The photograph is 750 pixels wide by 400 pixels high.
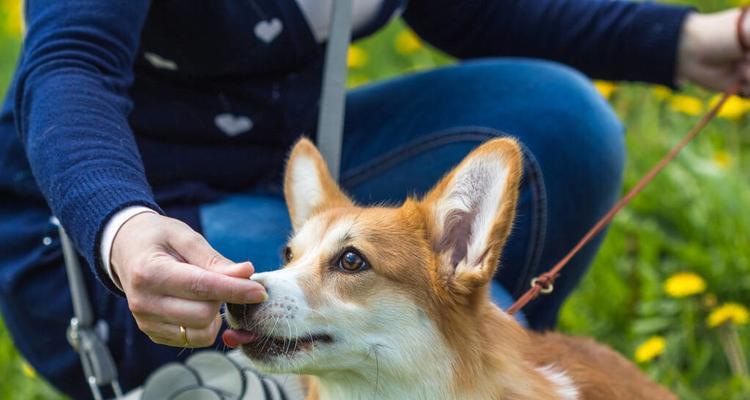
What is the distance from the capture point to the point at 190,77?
2.20m

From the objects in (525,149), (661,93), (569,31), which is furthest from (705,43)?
(661,93)

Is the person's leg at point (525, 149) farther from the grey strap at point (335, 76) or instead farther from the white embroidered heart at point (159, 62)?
the white embroidered heart at point (159, 62)

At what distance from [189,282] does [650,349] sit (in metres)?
1.69

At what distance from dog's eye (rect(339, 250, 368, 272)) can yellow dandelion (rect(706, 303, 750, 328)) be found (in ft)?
4.39

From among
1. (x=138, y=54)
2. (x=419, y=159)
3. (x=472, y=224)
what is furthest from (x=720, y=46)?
(x=138, y=54)

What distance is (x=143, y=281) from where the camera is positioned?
1351 mm

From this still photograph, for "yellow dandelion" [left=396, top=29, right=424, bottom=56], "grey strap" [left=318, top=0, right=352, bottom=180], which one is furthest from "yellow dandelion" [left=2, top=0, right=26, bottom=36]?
"grey strap" [left=318, top=0, right=352, bottom=180]

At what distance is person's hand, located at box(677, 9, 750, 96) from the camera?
2.37 m

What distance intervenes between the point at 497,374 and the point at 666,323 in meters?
1.26

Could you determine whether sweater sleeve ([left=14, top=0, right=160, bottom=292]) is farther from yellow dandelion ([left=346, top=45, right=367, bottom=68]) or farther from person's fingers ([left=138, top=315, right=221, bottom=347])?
yellow dandelion ([left=346, top=45, right=367, bottom=68])

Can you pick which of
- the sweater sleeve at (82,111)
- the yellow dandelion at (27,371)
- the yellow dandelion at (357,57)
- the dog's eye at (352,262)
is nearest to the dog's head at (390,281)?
the dog's eye at (352,262)

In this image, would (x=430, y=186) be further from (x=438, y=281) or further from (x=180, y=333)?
(x=180, y=333)

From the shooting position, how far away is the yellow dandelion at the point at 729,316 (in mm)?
2697

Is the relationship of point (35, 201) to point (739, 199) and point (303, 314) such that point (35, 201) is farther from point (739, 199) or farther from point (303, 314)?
point (739, 199)
